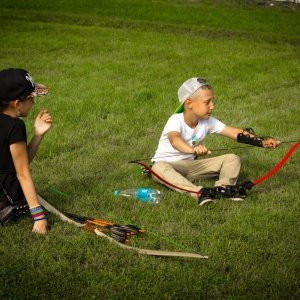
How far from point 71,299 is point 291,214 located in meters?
2.11

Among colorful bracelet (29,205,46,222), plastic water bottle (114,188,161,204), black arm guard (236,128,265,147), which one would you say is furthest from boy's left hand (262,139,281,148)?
colorful bracelet (29,205,46,222)

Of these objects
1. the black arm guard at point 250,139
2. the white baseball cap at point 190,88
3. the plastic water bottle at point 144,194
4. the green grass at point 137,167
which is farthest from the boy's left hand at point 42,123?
the black arm guard at point 250,139

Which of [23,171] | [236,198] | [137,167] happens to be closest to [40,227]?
[23,171]

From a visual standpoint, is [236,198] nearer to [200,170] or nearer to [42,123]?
[200,170]

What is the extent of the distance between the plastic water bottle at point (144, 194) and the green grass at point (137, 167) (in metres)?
0.09

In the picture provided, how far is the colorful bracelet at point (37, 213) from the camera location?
4.60 meters

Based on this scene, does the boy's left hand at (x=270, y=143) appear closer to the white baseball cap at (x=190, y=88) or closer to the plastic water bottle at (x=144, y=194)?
the white baseball cap at (x=190, y=88)

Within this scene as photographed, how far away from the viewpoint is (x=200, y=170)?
5891mm

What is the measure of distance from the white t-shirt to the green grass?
1.07 feet

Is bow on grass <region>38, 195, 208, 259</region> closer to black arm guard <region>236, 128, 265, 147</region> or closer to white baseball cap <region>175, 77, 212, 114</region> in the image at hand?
white baseball cap <region>175, 77, 212, 114</region>

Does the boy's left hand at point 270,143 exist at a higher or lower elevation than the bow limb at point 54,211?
higher

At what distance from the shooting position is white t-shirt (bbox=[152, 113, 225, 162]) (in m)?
5.76

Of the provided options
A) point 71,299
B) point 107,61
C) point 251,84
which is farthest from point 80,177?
point 107,61

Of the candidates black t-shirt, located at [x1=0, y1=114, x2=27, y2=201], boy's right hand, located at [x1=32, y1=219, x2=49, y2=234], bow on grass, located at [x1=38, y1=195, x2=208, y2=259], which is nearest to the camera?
bow on grass, located at [x1=38, y1=195, x2=208, y2=259]
